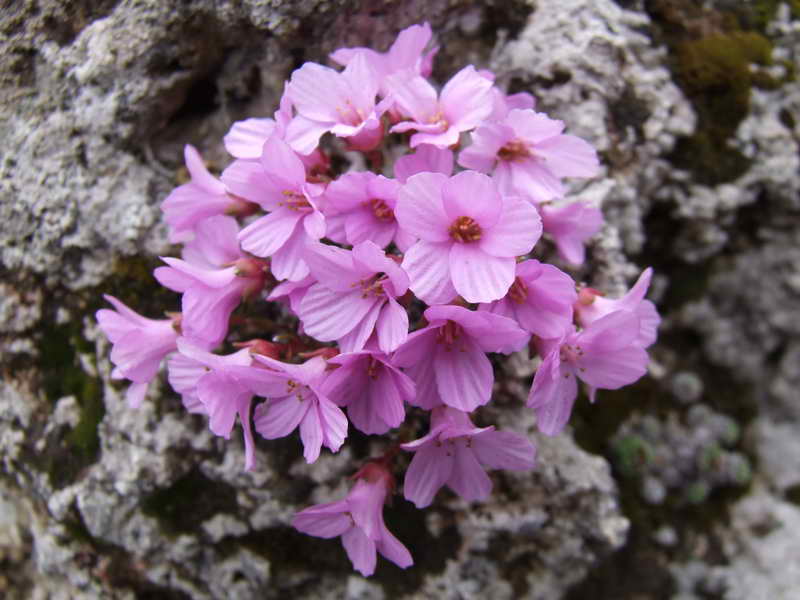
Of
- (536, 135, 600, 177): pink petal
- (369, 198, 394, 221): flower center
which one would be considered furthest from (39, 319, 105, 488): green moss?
(536, 135, 600, 177): pink petal

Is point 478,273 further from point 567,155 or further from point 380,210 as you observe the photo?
point 567,155

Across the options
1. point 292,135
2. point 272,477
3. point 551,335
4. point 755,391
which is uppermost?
point 292,135

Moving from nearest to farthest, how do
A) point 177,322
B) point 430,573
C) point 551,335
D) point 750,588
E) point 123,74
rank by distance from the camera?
point 551,335 < point 177,322 < point 123,74 < point 430,573 < point 750,588

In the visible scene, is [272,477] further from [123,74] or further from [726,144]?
[726,144]

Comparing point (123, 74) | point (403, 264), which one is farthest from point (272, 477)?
point (123, 74)

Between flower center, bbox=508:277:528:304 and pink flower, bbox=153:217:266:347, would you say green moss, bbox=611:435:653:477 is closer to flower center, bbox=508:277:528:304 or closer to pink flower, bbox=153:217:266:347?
flower center, bbox=508:277:528:304
